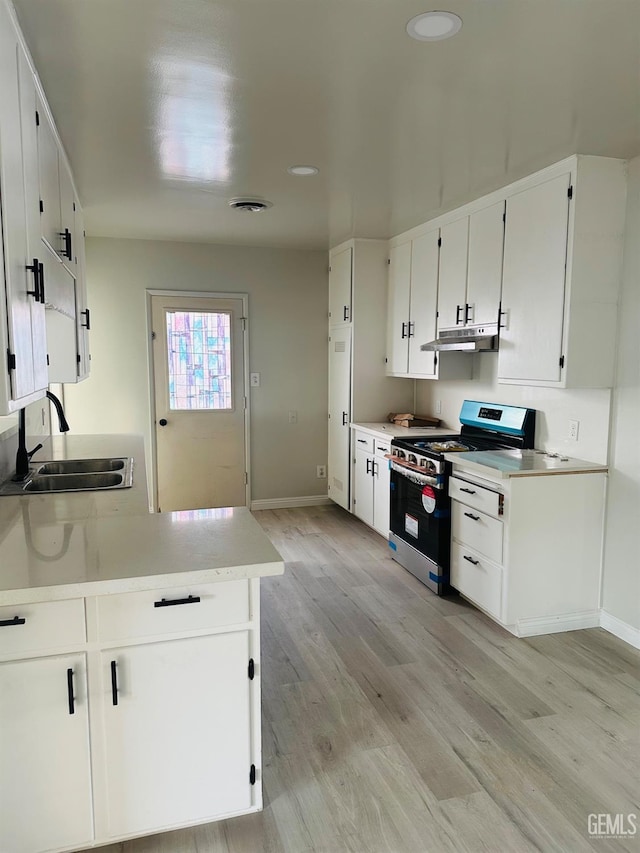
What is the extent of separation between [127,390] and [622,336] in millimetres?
3952

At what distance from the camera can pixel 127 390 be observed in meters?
5.16

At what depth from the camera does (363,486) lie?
16.2 feet

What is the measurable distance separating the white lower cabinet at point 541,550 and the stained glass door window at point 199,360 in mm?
2894

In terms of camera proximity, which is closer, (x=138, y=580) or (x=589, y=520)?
(x=138, y=580)

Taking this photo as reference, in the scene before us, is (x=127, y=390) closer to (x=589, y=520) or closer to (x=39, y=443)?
(x=39, y=443)

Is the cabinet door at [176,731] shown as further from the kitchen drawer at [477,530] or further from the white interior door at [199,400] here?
the white interior door at [199,400]

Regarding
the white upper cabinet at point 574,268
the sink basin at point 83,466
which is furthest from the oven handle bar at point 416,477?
the sink basin at point 83,466

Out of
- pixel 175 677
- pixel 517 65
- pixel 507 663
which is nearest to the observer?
pixel 175 677

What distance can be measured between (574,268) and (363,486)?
8.39 feet

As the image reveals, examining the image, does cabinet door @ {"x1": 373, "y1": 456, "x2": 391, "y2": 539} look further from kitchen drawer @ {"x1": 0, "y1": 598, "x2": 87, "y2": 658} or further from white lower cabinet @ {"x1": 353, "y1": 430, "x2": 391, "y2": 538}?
kitchen drawer @ {"x1": 0, "y1": 598, "x2": 87, "y2": 658}

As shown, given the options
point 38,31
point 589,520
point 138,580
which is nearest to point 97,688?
point 138,580

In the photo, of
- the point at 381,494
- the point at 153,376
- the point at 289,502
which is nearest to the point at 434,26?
the point at 381,494

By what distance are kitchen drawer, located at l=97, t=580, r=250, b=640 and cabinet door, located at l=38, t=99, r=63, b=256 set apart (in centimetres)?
133

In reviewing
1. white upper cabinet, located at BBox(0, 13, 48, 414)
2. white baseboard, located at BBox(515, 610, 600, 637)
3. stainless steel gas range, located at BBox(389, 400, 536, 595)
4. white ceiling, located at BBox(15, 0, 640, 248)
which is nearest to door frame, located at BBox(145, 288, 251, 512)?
white ceiling, located at BBox(15, 0, 640, 248)
